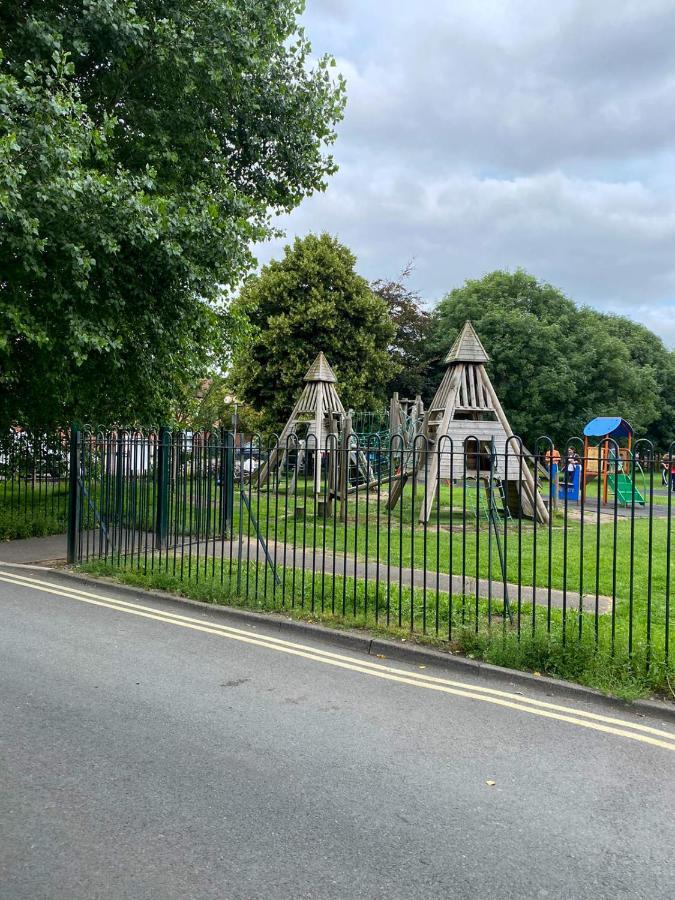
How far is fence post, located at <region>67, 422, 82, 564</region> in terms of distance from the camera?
9.92m

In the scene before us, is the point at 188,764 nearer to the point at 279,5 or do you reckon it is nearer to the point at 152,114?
the point at 152,114

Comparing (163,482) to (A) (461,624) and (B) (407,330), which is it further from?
(B) (407,330)

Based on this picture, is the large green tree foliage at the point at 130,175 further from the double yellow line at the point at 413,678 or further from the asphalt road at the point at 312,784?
the asphalt road at the point at 312,784

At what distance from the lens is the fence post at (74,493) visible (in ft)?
32.6

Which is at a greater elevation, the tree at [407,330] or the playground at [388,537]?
the tree at [407,330]

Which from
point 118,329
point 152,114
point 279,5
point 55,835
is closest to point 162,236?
point 118,329

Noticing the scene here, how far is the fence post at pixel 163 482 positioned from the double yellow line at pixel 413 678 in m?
2.19

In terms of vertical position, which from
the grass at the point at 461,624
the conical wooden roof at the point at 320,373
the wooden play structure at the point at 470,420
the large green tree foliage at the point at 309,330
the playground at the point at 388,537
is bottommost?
the grass at the point at 461,624

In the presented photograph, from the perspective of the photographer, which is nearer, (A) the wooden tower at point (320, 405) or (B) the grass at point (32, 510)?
(B) the grass at point (32, 510)

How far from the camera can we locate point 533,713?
4809mm

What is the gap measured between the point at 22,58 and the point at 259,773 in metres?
11.2

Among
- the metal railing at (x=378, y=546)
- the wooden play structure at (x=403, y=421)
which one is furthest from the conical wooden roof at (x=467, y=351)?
the wooden play structure at (x=403, y=421)

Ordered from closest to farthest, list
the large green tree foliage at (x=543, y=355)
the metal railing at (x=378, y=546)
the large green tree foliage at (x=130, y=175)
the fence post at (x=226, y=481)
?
the metal railing at (x=378, y=546)
the large green tree foliage at (x=130, y=175)
the fence post at (x=226, y=481)
the large green tree foliage at (x=543, y=355)

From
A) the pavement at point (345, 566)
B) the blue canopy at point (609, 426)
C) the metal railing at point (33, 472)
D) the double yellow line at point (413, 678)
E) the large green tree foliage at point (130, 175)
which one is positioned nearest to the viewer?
the double yellow line at point (413, 678)
